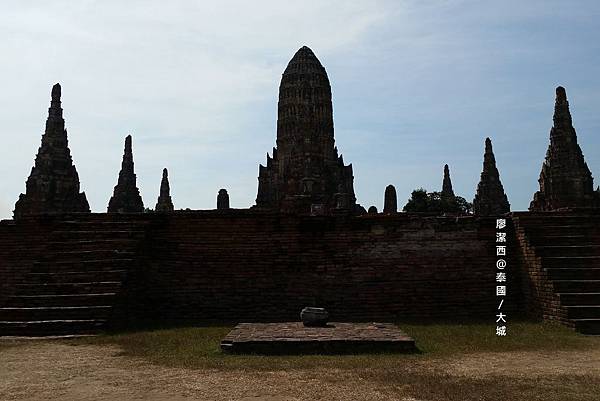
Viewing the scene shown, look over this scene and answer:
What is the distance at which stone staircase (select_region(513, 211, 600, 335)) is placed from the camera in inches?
397

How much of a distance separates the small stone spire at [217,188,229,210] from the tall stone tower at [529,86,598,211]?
2635cm

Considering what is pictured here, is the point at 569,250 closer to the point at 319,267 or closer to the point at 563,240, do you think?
the point at 563,240

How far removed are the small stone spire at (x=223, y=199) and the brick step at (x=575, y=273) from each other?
3211cm

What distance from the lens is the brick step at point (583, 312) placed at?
389 inches

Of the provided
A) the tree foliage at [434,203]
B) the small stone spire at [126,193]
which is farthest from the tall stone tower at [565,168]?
the tree foliage at [434,203]

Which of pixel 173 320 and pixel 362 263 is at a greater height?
pixel 362 263

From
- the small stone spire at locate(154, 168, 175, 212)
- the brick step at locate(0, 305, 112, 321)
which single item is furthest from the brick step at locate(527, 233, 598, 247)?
the small stone spire at locate(154, 168, 175, 212)

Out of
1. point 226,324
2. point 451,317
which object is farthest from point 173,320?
point 451,317

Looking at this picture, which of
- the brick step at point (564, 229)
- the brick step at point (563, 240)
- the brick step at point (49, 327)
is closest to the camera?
the brick step at point (49, 327)

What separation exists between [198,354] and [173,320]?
4.18 meters

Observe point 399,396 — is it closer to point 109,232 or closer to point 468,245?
point 468,245

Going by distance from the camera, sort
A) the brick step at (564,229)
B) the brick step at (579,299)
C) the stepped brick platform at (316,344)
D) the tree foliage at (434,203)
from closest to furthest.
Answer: the stepped brick platform at (316,344) < the brick step at (579,299) < the brick step at (564,229) < the tree foliage at (434,203)

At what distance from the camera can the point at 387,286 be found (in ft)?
40.1

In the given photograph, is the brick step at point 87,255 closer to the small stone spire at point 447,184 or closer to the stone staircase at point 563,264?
the stone staircase at point 563,264
